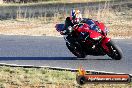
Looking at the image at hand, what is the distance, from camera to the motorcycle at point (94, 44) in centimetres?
1393

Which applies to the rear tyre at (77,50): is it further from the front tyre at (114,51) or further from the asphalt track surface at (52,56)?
the front tyre at (114,51)

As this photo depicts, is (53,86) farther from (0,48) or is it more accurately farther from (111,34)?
(111,34)

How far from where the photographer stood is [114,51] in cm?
1388

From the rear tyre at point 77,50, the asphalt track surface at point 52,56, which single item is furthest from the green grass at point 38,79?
the rear tyre at point 77,50

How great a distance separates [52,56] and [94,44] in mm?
1947

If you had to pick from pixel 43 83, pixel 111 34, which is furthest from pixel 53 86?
pixel 111 34

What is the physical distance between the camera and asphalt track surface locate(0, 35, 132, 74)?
13.6m

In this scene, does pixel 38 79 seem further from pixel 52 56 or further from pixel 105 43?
pixel 52 56

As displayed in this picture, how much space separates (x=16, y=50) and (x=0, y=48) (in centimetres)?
103

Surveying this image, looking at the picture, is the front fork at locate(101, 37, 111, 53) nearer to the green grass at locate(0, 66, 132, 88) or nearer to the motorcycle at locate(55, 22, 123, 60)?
the motorcycle at locate(55, 22, 123, 60)

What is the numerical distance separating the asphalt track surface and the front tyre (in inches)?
6.0

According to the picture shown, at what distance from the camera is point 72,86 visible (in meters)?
11.0

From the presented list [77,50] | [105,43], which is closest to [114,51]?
[105,43]

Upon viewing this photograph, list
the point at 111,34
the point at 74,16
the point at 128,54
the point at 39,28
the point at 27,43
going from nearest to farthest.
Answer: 1. the point at 74,16
2. the point at 128,54
3. the point at 27,43
4. the point at 111,34
5. the point at 39,28
